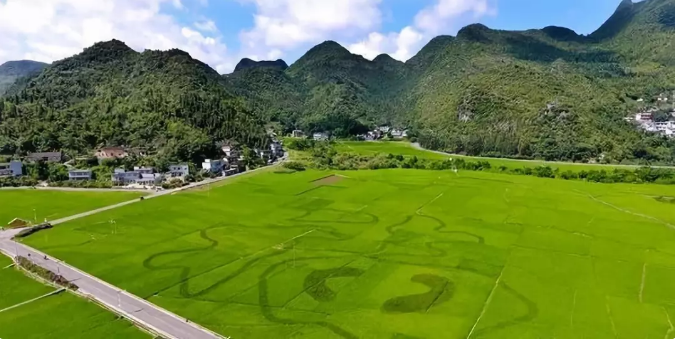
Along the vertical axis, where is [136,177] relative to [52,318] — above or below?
above

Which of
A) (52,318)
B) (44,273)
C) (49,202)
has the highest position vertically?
(49,202)

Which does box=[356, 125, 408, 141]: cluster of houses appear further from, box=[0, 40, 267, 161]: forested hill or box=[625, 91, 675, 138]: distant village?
box=[625, 91, 675, 138]: distant village

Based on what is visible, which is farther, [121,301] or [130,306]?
[121,301]

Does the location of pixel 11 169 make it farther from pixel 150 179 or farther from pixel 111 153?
pixel 150 179

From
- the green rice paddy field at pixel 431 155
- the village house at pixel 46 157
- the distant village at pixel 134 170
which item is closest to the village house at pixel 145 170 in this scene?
the distant village at pixel 134 170

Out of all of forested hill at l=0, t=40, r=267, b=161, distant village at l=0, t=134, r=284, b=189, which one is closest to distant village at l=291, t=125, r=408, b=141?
forested hill at l=0, t=40, r=267, b=161

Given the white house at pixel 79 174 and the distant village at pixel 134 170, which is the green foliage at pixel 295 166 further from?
the white house at pixel 79 174

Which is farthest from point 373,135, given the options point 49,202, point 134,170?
point 49,202
